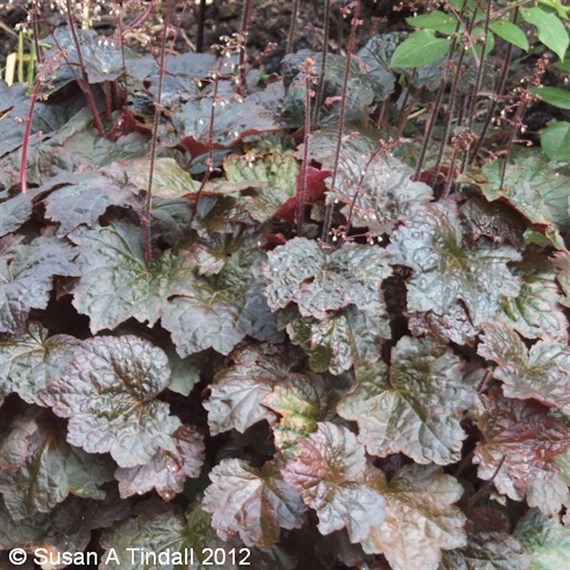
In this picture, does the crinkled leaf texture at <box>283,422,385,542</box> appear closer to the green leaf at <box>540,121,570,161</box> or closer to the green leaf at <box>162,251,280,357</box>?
the green leaf at <box>162,251,280,357</box>

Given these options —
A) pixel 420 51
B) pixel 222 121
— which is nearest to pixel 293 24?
pixel 222 121

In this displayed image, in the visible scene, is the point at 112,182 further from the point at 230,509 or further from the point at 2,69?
the point at 2,69

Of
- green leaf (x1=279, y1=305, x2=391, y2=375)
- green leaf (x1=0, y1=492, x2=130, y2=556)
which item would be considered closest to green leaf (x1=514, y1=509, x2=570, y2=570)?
green leaf (x1=279, y1=305, x2=391, y2=375)

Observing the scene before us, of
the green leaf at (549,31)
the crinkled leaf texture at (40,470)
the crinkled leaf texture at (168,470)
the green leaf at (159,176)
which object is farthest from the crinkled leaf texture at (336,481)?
the green leaf at (549,31)

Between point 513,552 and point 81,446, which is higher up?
point 81,446

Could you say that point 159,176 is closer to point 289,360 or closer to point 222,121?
point 222,121

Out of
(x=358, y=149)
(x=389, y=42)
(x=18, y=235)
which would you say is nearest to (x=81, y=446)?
(x=18, y=235)

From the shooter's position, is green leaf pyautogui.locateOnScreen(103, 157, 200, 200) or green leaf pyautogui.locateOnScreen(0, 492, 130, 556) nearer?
green leaf pyautogui.locateOnScreen(0, 492, 130, 556)
